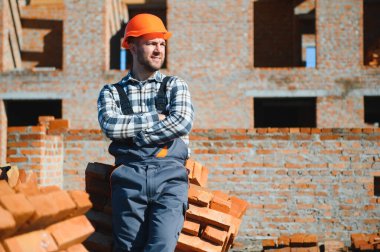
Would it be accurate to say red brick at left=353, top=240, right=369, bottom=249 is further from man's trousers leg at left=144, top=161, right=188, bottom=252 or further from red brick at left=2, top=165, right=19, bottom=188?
red brick at left=2, top=165, right=19, bottom=188

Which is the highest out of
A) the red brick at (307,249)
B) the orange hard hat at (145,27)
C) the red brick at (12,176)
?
the orange hard hat at (145,27)

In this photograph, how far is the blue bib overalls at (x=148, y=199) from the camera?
2.67 meters

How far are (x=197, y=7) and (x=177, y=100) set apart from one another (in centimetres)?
1123

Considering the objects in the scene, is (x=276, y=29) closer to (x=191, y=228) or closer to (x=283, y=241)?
(x=283, y=241)

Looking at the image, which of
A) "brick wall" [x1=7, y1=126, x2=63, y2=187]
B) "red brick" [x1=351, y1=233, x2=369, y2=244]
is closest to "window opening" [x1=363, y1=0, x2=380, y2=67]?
"red brick" [x1=351, y1=233, x2=369, y2=244]

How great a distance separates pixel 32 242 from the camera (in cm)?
229

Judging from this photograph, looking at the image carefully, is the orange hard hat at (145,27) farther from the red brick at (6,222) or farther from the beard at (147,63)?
the red brick at (6,222)

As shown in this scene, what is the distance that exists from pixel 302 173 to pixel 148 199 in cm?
496

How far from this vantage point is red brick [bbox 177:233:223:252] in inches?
123

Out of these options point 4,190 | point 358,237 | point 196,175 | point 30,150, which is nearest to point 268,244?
point 358,237

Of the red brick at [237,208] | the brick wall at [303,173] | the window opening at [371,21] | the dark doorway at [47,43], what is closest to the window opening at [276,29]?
the window opening at [371,21]

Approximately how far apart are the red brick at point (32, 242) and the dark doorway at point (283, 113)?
15.1 metres

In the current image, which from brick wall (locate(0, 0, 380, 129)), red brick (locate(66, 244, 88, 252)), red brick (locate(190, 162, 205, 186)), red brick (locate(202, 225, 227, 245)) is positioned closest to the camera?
red brick (locate(66, 244, 88, 252))

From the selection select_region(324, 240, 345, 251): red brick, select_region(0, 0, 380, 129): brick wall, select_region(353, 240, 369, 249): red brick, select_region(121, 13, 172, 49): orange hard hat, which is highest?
select_region(0, 0, 380, 129): brick wall
